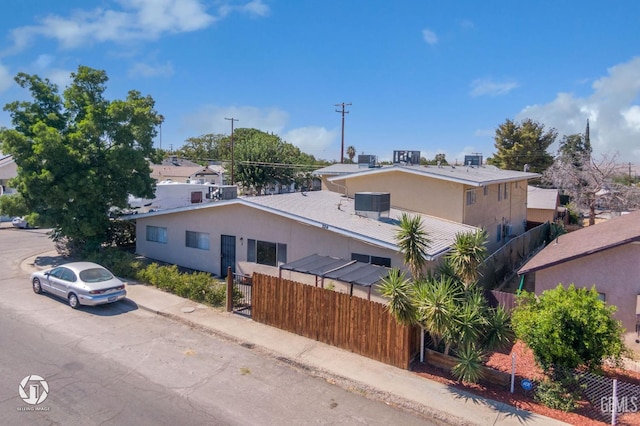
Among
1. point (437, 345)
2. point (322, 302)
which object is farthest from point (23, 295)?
point (437, 345)

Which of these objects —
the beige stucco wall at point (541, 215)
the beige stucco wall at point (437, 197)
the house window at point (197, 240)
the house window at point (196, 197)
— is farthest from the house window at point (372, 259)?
the beige stucco wall at point (541, 215)

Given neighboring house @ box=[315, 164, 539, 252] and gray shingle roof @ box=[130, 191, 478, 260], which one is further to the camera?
neighboring house @ box=[315, 164, 539, 252]

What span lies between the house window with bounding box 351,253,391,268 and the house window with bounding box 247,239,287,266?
339 cm

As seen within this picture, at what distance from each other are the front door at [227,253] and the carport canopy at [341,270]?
544cm

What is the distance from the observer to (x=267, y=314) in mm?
14016

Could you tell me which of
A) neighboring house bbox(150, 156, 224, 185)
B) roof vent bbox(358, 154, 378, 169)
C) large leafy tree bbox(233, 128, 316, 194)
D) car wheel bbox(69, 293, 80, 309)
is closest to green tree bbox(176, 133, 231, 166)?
neighboring house bbox(150, 156, 224, 185)

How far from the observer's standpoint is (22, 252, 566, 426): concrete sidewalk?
30.4ft

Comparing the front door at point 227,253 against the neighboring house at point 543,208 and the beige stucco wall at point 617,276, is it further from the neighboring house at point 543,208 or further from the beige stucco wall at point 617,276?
the neighboring house at point 543,208

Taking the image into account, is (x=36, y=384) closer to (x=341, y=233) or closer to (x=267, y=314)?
(x=267, y=314)

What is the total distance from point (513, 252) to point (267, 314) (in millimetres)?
15475

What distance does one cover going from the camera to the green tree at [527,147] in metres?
56.8

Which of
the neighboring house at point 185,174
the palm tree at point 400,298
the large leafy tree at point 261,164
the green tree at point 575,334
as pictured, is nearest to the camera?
the green tree at point 575,334

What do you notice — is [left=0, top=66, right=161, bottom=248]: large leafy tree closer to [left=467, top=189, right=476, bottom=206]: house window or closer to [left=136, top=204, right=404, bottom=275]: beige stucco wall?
[left=136, top=204, right=404, bottom=275]: beige stucco wall

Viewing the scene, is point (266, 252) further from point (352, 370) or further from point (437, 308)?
point (437, 308)
